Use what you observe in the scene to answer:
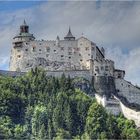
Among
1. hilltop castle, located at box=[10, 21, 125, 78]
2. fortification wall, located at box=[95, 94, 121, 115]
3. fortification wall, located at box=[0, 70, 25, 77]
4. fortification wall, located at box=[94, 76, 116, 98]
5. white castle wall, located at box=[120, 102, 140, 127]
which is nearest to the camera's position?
white castle wall, located at box=[120, 102, 140, 127]

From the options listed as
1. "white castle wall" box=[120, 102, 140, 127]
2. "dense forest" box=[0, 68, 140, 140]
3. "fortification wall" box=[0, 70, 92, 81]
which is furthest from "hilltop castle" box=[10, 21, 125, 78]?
"white castle wall" box=[120, 102, 140, 127]

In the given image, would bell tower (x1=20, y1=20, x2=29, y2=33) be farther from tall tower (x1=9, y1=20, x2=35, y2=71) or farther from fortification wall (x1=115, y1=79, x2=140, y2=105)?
fortification wall (x1=115, y1=79, x2=140, y2=105)

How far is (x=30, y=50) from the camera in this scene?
120 metres

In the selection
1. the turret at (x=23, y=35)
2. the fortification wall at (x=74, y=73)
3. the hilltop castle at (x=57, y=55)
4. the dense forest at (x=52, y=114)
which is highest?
the turret at (x=23, y=35)

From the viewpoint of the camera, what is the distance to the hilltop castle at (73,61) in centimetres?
11631

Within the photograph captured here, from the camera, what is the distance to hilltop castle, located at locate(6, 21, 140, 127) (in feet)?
382

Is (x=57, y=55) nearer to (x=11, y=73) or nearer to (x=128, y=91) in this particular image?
(x=11, y=73)

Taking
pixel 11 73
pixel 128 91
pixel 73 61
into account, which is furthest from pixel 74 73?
pixel 11 73

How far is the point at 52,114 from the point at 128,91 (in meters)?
13.4

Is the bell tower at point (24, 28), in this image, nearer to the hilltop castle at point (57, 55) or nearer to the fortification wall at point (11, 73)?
the hilltop castle at point (57, 55)

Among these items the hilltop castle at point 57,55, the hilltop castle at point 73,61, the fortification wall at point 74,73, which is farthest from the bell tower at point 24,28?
the fortification wall at point 74,73

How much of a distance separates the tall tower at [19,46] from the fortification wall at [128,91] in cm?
1145

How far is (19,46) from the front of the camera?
120 m

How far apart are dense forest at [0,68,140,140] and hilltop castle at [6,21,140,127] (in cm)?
490
